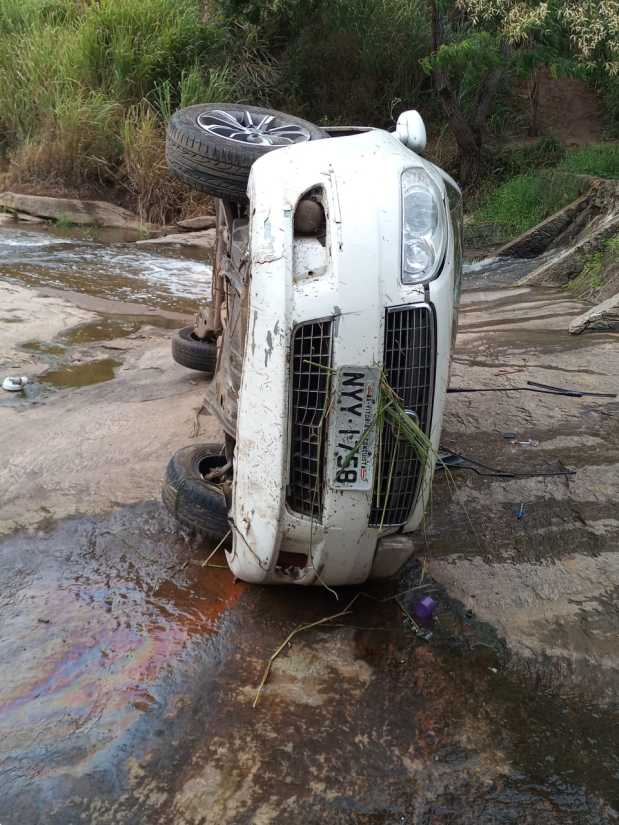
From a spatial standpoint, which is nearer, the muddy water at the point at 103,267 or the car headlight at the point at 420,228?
the car headlight at the point at 420,228

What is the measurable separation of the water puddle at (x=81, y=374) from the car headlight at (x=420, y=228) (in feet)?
9.79

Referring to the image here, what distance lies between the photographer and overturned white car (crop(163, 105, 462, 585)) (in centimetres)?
215

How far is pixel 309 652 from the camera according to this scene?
8.11ft

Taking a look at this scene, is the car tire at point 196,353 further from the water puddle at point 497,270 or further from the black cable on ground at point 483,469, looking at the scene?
the water puddle at point 497,270

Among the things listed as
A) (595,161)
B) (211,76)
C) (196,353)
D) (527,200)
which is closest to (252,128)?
(196,353)

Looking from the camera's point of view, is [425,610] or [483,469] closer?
[425,610]

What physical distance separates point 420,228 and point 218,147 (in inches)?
50.6

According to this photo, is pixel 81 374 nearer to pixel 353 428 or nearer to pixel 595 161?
pixel 353 428

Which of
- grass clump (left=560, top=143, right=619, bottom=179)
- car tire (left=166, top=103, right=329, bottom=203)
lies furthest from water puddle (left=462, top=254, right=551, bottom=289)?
car tire (left=166, top=103, right=329, bottom=203)

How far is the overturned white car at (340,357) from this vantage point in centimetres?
215

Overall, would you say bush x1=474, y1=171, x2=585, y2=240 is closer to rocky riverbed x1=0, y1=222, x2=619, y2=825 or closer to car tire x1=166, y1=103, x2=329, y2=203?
rocky riverbed x1=0, y1=222, x2=619, y2=825

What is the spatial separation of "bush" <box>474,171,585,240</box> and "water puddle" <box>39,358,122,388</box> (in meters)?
7.16

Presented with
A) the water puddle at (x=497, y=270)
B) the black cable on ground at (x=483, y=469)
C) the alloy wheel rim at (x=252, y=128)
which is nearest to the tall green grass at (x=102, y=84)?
the water puddle at (x=497, y=270)

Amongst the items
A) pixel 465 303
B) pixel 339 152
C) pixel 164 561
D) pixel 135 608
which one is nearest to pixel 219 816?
pixel 135 608
